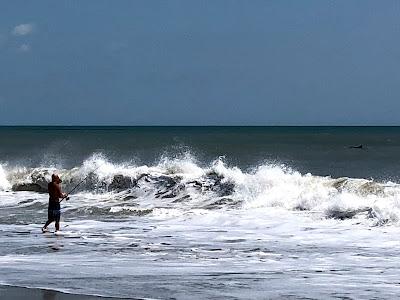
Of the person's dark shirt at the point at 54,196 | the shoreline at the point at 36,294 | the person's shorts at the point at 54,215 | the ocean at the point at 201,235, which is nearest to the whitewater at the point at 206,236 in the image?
the ocean at the point at 201,235

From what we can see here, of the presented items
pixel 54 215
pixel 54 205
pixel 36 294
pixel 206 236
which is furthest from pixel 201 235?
pixel 36 294

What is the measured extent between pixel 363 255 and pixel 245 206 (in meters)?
9.51

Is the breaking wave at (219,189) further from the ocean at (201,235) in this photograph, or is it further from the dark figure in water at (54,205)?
the dark figure in water at (54,205)

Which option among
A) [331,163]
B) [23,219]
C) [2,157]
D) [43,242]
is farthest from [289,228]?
[2,157]

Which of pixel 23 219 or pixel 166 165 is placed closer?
pixel 23 219

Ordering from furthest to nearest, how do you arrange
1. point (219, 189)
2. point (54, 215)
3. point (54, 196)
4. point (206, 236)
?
1. point (219, 189)
2. point (54, 196)
3. point (54, 215)
4. point (206, 236)

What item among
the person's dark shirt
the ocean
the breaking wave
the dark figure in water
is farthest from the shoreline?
the breaking wave

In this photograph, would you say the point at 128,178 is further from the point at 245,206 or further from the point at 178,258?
the point at 178,258

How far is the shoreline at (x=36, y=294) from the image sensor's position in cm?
1107

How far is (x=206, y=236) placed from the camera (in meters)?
17.9

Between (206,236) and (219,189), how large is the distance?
364 inches

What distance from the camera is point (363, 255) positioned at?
14844 mm

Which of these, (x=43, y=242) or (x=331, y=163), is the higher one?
(x=331, y=163)

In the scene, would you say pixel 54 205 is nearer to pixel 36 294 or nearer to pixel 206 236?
pixel 206 236
